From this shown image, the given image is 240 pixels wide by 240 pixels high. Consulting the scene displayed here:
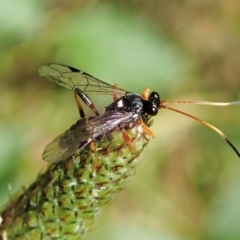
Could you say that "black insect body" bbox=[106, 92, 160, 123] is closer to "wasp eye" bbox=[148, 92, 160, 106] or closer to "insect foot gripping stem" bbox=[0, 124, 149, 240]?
"wasp eye" bbox=[148, 92, 160, 106]

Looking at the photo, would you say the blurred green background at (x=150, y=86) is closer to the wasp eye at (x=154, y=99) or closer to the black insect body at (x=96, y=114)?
the black insect body at (x=96, y=114)

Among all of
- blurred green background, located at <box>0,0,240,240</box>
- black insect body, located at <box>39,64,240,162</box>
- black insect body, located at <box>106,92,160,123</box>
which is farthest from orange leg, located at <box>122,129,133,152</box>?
blurred green background, located at <box>0,0,240,240</box>

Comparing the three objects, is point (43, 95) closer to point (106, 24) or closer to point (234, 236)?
point (106, 24)

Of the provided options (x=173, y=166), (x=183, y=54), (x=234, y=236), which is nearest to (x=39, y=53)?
(x=183, y=54)

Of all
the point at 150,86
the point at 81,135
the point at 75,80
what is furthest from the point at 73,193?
the point at 150,86

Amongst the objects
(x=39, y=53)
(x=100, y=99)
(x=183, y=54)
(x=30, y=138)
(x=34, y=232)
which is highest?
(x=183, y=54)

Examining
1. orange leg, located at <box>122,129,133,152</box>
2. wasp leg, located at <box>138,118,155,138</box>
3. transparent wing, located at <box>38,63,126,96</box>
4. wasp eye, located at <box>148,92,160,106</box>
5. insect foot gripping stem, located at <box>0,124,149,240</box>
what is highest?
transparent wing, located at <box>38,63,126,96</box>

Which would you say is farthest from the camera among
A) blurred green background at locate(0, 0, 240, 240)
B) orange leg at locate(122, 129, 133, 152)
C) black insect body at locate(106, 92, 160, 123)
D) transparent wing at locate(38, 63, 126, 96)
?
blurred green background at locate(0, 0, 240, 240)

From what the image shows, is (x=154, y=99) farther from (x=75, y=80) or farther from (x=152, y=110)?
(x=75, y=80)
